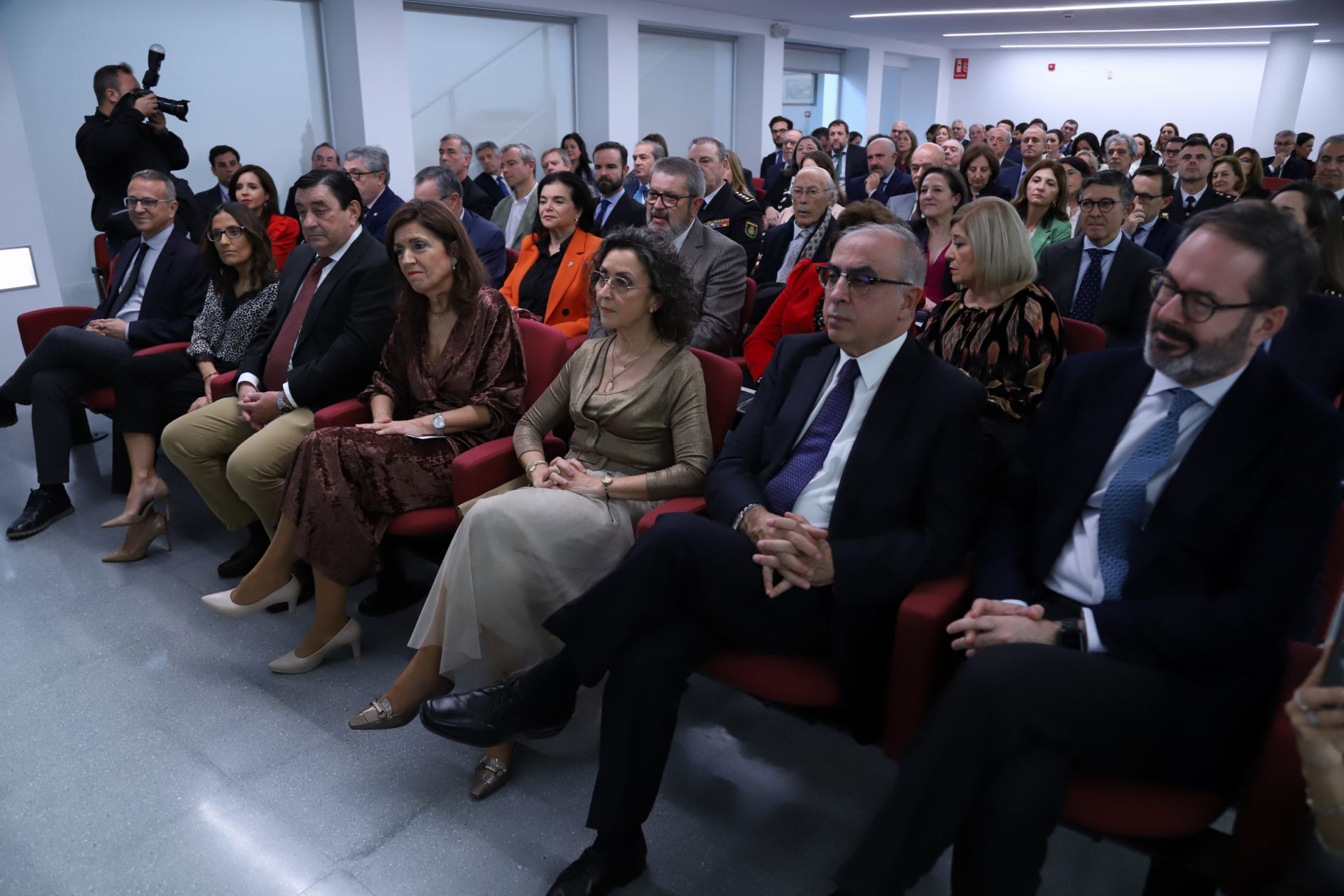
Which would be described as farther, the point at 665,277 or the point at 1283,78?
the point at 1283,78

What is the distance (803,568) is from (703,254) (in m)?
2.20

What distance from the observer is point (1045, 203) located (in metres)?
4.41

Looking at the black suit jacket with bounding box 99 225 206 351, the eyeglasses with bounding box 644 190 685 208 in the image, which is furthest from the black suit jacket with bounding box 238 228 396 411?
the eyeglasses with bounding box 644 190 685 208

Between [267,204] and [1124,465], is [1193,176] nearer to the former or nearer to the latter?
[1124,465]

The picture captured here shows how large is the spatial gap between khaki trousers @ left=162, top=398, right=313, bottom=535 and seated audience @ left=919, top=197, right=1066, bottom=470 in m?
2.15

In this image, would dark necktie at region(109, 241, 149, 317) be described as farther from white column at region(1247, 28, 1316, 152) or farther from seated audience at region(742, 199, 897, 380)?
white column at region(1247, 28, 1316, 152)

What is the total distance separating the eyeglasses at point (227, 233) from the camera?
11.2 ft

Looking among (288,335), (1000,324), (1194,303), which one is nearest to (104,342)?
(288,335)

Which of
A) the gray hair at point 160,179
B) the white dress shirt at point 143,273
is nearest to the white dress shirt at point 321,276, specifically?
the white dress shirt at point 143,273

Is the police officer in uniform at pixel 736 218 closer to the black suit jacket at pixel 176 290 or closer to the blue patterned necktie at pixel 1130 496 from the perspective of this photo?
the black suit jacket at pixel 176 290

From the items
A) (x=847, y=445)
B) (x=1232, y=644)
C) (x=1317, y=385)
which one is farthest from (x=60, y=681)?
(x=1317, y=385)

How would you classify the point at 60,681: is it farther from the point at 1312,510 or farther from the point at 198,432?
the point at 1312,510

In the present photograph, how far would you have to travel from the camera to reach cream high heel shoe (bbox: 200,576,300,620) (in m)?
2.63

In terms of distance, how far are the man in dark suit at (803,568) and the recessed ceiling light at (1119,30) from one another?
50.1 feet
